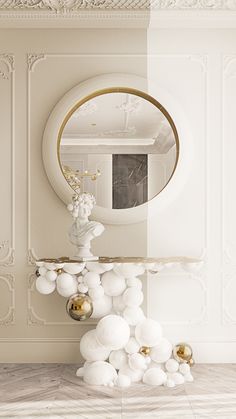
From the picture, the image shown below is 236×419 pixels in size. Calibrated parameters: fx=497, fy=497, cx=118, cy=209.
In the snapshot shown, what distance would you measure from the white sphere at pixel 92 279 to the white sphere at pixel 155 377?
0.76 meters

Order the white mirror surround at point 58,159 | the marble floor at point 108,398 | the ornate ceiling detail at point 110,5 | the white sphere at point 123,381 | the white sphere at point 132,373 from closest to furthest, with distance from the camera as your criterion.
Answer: the marble floor at point 108,398 < the white sphere at point 123,381 < the white sphere at point 132,373 < the ornate ceiling detail at point 110,5 < the white mirror surround at point 58,159

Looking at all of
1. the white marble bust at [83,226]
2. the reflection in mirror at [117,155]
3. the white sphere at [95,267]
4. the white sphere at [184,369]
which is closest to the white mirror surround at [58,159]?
the reflection in mirror at [117,155]

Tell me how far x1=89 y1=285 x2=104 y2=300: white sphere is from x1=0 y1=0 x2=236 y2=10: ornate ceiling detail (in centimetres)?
227

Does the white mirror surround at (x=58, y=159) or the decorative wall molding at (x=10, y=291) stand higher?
the white mirror surround at (x=58, y=159)

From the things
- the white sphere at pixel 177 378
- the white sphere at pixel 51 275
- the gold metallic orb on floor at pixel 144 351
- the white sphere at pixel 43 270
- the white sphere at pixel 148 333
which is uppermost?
the white sphere at pixel 43 270

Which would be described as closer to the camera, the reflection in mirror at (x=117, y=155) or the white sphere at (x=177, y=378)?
the white sphere at (x=177, y=378)

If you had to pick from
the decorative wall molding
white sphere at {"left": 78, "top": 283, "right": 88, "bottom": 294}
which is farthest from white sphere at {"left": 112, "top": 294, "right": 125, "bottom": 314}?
the decorative wall molding

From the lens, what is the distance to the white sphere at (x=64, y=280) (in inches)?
148

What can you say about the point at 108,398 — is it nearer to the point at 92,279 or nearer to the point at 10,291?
the point at 92,279

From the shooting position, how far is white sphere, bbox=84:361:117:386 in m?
3.62

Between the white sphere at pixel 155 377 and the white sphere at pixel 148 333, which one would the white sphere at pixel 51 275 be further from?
the white sphere at pixel 155 377

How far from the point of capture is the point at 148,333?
3.70 meters

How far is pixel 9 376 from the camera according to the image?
151 inches

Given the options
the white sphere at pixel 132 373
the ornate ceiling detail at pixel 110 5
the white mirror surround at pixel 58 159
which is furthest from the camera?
the white mirror surround at pixel 58 159
